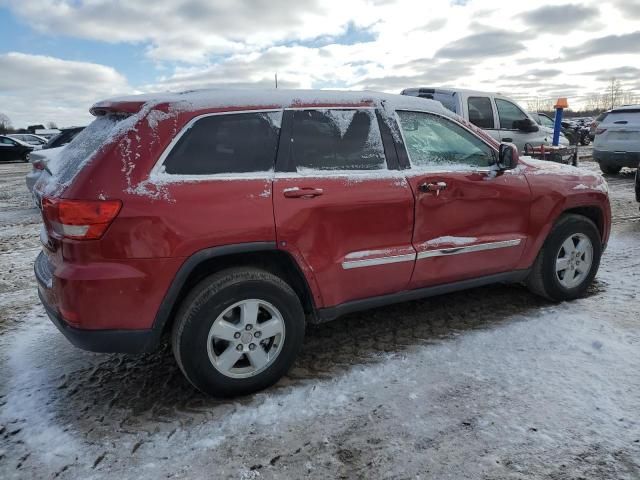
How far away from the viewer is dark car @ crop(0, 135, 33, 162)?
80.2 ft

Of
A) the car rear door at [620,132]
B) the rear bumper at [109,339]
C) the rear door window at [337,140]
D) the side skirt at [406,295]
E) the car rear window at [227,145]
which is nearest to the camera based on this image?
the rear bumper at [109,339]

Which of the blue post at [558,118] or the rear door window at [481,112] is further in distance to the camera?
Result: the blue post at [558,118]

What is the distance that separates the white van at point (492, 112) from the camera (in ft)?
29.4

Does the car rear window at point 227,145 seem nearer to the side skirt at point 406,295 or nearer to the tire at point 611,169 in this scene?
the side skirt at point 406,295

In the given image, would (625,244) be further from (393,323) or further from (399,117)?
(399,117)

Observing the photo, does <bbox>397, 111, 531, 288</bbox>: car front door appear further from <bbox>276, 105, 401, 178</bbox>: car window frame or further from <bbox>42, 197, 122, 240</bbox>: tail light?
<bbox>42, 197, 122, 240</bbox>: tail light

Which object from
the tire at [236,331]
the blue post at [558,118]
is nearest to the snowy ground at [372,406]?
the tire at [236,331]

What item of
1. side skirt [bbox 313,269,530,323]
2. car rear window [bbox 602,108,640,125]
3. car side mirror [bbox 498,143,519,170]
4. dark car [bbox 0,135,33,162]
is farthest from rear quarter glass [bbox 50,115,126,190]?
dark car [bbox 0,135,33,162]

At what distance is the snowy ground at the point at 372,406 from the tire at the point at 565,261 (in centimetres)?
15

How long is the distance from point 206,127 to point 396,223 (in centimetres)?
133

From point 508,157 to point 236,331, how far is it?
7.59ft

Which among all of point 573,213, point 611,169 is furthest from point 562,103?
Result: point 573,213

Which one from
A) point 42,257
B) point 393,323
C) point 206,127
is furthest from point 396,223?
point 42,257

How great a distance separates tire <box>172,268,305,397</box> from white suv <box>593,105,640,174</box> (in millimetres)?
11011
